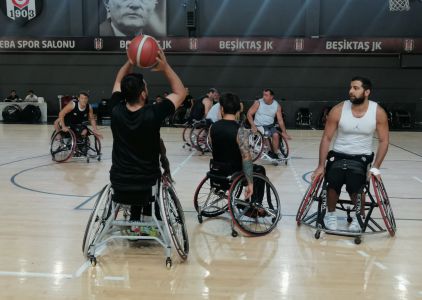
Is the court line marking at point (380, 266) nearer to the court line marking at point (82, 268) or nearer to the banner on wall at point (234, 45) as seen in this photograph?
the court line marking at point (82, 268)

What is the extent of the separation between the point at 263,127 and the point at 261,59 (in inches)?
341

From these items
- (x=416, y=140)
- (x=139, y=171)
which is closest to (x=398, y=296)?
(x=139, y=171)

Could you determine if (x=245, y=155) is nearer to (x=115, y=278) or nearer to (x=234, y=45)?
(x=115, y=278)

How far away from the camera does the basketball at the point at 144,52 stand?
2.93m

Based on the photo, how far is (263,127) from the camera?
6898 mm

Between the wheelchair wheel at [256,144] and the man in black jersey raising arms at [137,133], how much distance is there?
13.2 ft

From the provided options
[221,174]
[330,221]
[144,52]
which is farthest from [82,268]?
[330,221]

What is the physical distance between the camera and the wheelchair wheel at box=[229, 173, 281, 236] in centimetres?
350

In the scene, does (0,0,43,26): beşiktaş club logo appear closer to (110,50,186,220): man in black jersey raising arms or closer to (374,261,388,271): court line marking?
(110,50,186,220): man in black jersey raising arms

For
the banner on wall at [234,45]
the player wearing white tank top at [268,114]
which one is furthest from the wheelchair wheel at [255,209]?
the banner on wall at [234,45]

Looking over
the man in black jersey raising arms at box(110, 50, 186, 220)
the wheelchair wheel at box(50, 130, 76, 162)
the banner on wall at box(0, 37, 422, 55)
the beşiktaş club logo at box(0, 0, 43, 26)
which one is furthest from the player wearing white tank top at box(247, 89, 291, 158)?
the beşiktaş club logo at box(0, 0, 43, 26)

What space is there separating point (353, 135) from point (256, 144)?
356cm

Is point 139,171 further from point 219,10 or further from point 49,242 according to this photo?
Answer: point 219,10

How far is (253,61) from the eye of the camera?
49.7 ft
